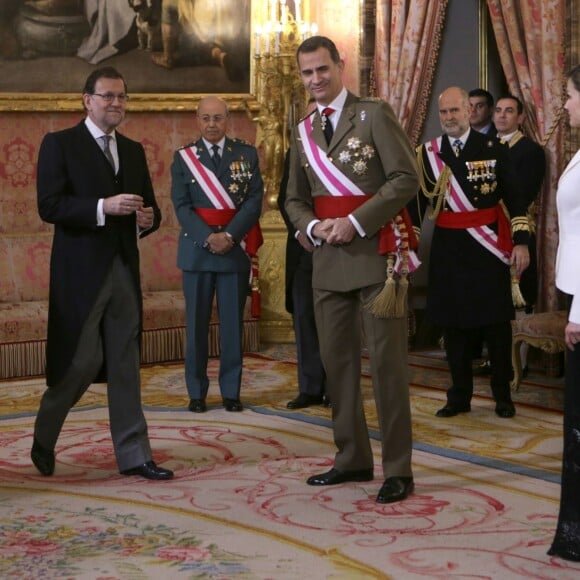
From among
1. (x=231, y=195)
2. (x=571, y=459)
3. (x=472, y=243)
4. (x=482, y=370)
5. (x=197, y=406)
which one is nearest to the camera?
(x=571, y=459)

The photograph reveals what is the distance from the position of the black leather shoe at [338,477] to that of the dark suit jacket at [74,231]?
3.26ft

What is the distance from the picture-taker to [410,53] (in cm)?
732

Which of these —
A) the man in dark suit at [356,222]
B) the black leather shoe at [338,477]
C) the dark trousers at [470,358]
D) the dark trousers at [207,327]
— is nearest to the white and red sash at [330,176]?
the man in dark suit at [356,222]

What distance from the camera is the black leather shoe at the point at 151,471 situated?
4094 mm

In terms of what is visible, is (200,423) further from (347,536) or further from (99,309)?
(347,536)

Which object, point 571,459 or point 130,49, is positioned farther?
point 130,49

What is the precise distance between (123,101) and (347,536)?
1.78 metres

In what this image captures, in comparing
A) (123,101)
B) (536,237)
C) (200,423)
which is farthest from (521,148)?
(123,101)

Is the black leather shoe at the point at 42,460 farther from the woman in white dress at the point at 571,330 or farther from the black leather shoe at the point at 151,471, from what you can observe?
the woman in white dress at the point at 571,330

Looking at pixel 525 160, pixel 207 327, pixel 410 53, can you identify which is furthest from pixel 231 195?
pixel 410 53

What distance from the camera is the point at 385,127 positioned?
378 cm

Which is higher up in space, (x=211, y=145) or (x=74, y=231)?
(x=211, y=145)

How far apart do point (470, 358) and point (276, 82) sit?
3.20 metres

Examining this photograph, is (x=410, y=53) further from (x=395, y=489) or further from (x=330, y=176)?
(x=395, y=489)
